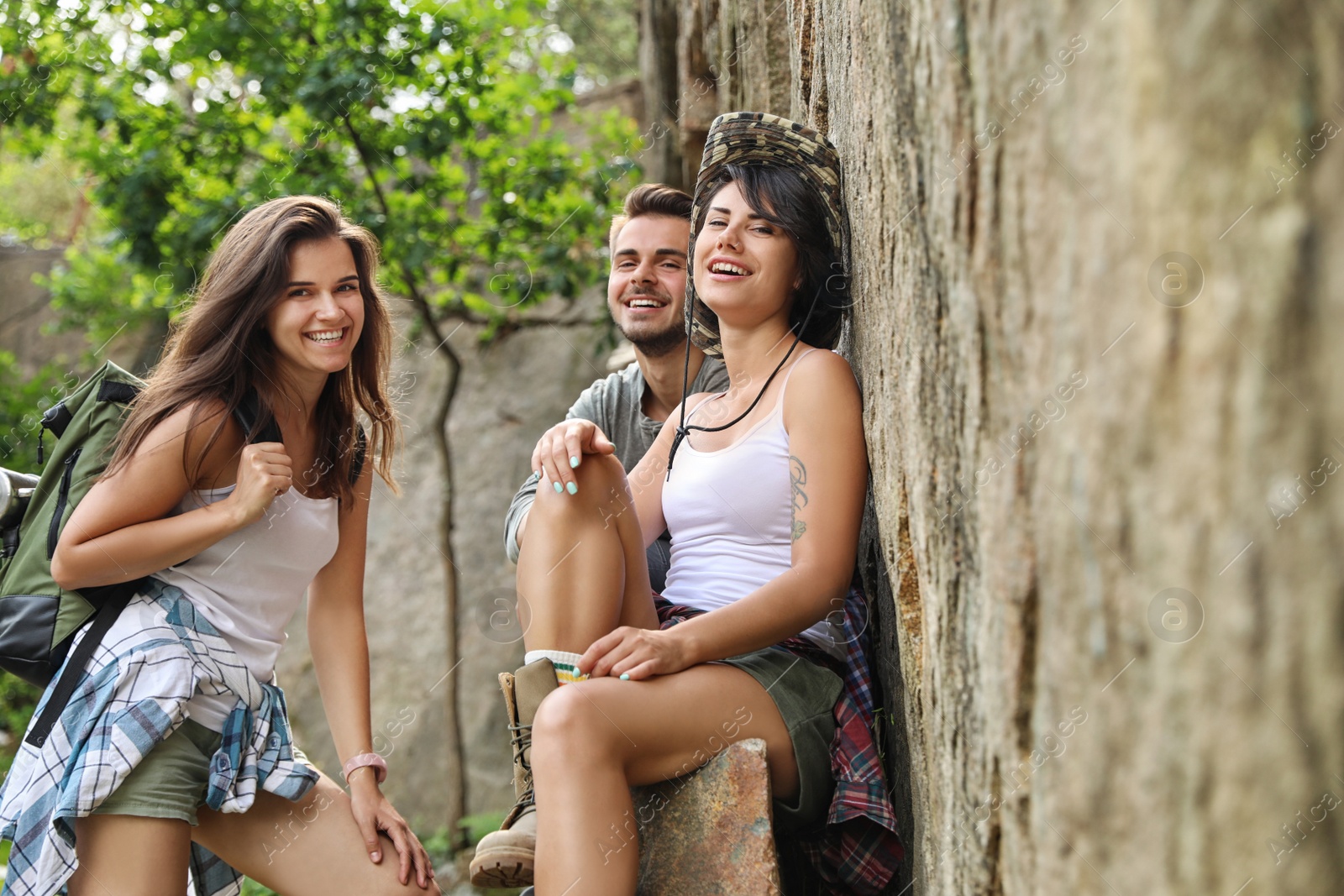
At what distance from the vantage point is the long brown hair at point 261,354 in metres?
2.38

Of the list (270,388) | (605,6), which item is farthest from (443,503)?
(605,6)

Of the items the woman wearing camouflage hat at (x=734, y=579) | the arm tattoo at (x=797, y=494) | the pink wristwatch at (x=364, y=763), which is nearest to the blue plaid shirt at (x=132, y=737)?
the pink wristwatch at (x=364, y=763)

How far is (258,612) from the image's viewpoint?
8.11ft

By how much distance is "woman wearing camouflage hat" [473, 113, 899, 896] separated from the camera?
1954mm

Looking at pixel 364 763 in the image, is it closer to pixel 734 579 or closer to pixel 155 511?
pixel 155 511

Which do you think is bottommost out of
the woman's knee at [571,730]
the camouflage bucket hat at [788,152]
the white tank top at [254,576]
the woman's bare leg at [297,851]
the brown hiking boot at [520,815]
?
the woman's bare leg at [297,851]

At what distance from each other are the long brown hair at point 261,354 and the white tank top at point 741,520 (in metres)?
0.91

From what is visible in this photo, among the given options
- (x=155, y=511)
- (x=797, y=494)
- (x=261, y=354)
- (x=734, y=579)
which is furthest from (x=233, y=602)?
(x=797, y=494)

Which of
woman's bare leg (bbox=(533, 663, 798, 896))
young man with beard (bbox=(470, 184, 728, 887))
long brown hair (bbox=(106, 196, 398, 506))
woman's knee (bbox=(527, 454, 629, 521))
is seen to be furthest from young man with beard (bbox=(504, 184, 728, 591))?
woman's bare leg (bbox=(533, 663, 798, 896))

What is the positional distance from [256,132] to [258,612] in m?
4.03

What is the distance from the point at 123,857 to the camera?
2.13 meters

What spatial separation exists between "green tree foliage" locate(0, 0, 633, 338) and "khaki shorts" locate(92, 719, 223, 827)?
11.6 feet

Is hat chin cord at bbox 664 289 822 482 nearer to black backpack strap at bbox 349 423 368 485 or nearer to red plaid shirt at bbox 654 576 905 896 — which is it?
red plaid shirt at bbox 654 576 905 896

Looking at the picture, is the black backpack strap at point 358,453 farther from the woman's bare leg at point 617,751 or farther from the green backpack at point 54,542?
the woman's bare leg at point 617,751
